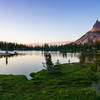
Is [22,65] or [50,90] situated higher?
[50,90]

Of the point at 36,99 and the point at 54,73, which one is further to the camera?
the point at 54,73

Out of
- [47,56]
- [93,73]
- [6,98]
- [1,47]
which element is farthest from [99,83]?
[1,47]

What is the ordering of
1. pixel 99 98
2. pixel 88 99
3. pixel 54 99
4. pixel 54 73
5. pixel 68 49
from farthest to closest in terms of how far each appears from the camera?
pixel 68 49 → pixel 54 73 → pixel 54 99 → pixel 99 98 → pixel 88 99

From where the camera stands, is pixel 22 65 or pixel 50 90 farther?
pixel 22 65

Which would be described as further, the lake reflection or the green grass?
the lake reflection

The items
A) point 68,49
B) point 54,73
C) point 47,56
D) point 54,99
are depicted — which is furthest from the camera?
point 68,49

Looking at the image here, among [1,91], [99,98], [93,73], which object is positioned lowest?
[1,91]

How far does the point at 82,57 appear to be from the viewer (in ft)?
139

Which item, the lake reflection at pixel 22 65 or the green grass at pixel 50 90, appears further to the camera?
the lake reflection at pixel 22 65

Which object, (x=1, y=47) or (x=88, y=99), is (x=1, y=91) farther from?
(x=1, y=47)

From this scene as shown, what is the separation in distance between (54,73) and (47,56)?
652 centimetres

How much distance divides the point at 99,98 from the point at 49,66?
20170 millimetres

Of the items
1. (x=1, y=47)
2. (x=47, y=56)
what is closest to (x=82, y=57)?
(x=47, y=56)

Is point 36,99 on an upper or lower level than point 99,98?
lower
